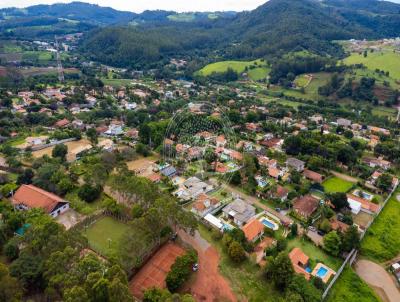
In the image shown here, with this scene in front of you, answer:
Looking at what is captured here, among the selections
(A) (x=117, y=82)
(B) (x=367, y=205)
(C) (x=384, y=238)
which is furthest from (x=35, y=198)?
(A) (x=117, y=82)

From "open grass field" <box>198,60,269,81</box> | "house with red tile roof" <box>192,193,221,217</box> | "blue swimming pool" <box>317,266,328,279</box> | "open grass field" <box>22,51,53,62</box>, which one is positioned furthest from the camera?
"open grass field" <box>22,51,53,62</box>

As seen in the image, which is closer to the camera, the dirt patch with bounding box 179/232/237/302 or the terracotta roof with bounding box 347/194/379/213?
the dirt patch with bounding box 179/232/237/302

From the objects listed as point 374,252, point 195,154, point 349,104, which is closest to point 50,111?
point 195,154

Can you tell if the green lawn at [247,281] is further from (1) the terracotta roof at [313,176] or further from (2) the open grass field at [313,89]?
(2) the open grass field at [313,89]

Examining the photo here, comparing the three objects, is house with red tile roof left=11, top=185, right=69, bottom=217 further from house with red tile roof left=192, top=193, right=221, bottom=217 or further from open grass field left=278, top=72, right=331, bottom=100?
open grass field left=278, top=72, right=331, bottom=100

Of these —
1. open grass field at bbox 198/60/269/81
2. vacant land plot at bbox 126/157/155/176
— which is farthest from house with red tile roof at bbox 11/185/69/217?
open grass field at bbox 198/60/269/81

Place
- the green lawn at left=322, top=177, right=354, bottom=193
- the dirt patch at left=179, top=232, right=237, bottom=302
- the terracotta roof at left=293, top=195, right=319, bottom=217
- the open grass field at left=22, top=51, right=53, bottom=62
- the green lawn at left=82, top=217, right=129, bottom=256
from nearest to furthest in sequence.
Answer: the dirt patch at left=179, top=232, right=237, bottom=302, the green lawn at left=82, top=217, right=129, bottom=256, the terracotta roof at left=293, top=195, right=319, bottom=217, the green lawn at left=322, top=177, right=354, bottom=193, the open grass field at left=22, top=51, right=53, bottom=62

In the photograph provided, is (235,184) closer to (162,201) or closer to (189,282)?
(162,201)
